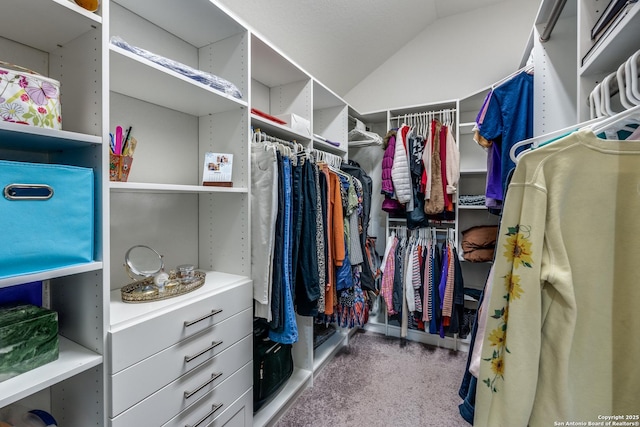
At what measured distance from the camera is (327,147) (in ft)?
→ 7.67

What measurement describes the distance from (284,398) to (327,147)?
183cm

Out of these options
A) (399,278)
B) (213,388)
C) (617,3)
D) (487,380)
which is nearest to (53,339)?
(213,388)

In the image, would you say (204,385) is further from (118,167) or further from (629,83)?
(629,83)

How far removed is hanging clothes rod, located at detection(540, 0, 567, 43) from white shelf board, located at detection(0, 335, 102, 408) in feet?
6.68

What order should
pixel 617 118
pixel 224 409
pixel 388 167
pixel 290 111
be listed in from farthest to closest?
pixel 388 167
pixel 290 111
pixel 224 409
pixel 617 118

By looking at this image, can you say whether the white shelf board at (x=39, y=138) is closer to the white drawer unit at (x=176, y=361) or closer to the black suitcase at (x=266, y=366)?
the white drawer unit at (x=176, y=361)

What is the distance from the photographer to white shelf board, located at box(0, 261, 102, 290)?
67 centimetres

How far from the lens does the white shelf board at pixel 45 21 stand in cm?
77

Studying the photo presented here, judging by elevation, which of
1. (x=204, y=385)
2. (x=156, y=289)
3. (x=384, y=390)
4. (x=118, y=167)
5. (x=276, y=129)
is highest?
(x=276, y=129)

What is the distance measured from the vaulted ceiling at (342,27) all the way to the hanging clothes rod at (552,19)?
121 cm

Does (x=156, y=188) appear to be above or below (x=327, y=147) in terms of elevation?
below

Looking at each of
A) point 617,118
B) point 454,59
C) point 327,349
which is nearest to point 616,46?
point 617,118

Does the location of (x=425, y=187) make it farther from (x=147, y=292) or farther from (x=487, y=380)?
(x=147, y=292)

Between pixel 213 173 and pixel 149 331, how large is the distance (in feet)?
2.34
